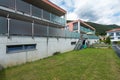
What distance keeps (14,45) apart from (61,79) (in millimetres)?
5290

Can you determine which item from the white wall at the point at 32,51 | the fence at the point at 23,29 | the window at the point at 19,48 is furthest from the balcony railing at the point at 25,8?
the window at the point at 19,48

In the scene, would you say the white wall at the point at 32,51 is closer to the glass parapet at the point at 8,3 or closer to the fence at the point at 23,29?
the fence at the point at 23,29

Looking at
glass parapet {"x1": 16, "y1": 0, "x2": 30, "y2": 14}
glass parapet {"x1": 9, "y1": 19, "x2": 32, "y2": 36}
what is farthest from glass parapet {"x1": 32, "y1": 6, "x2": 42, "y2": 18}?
glass parapet {"x1": 9, "y1": 19, "x2": 32, "y2": 36}

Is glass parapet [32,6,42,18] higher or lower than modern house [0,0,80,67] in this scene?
higher

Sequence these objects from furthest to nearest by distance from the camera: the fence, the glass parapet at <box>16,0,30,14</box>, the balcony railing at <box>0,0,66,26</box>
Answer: the glass parapet at <box>16,0,30,14</box> → the balcony railing at <box>0,0,66,26</box> → the fence

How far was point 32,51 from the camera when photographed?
12055mm

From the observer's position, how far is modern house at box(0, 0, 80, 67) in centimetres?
920

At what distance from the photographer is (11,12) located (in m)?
11.1

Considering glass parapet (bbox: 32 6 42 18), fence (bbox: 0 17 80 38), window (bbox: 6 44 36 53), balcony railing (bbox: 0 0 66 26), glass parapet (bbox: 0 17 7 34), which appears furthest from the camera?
glass parapet (bbox: 32 6 42 18)

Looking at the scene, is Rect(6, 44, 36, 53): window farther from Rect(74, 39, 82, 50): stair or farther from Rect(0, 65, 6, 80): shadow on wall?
Rect(74, 39, 82, 50): stair

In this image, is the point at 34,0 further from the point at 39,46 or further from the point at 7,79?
the point at 7,79

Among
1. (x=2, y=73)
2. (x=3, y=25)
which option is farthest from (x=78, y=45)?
(x=2, y=73)

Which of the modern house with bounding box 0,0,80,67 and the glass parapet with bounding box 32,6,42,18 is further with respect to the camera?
the glass parapet with bounding box 32,6,42,18

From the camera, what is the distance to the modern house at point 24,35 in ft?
30.2
